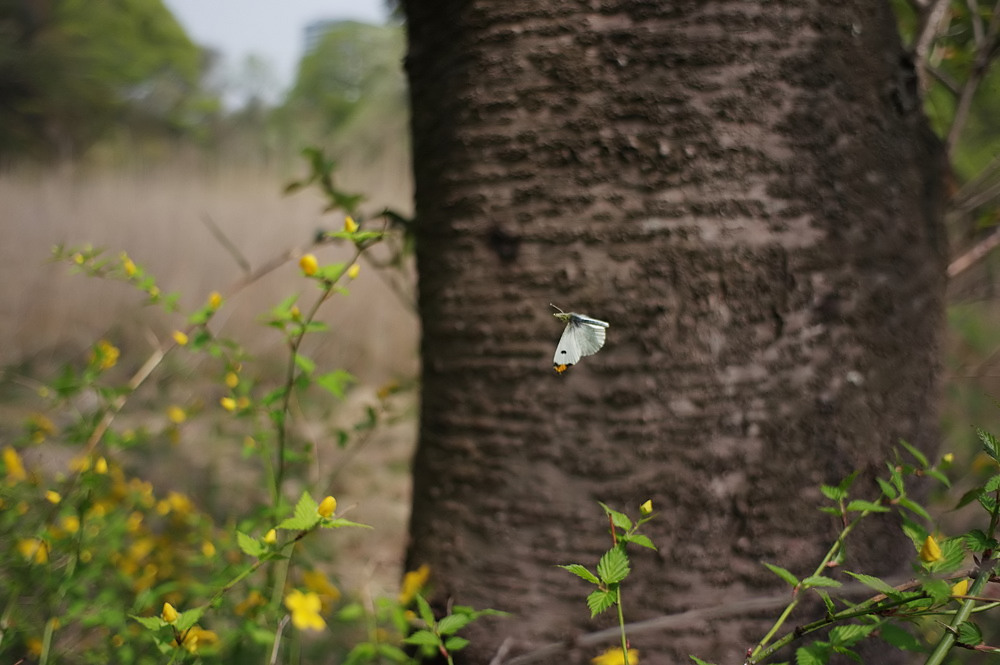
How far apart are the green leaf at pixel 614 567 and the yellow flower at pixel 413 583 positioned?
460 mm

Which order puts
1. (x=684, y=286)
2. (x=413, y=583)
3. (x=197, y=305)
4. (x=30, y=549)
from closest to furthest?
(x=684, y=286), (x=413, y=583), (x=30, y=549), (x=197, y=305)

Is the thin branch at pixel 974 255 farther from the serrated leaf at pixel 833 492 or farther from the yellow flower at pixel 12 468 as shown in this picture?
the yellow flower at pixel 12 468

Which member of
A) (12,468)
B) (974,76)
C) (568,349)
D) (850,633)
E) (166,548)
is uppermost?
(974,76)

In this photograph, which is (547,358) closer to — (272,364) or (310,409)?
(310,409)

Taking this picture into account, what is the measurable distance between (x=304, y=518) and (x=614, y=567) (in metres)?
0.30

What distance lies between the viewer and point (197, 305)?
15.5ft

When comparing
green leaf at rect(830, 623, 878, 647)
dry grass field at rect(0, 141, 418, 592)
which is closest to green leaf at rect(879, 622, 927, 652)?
green leaf at rect(830, 623, 878, 647)

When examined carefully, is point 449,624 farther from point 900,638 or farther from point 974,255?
point 974,255

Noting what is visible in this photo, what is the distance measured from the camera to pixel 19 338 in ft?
13.1

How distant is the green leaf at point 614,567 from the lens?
24.5 inches

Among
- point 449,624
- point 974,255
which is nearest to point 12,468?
point 449,624

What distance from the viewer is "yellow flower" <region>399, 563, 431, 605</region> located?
3.33 feet

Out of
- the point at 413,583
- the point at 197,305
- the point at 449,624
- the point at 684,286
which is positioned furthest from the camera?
the point at 197,305

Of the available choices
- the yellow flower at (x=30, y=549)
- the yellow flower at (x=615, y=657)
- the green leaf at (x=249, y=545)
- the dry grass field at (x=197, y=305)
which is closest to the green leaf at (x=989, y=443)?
the yellow flower at (x=615, y=657)
